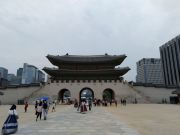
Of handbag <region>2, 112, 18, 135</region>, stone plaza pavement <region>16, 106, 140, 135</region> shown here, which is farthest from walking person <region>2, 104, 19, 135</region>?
stone plaza pavement <region>16, 106, 140, 135</region>

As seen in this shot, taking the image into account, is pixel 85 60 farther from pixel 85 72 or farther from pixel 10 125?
pixel 10 125

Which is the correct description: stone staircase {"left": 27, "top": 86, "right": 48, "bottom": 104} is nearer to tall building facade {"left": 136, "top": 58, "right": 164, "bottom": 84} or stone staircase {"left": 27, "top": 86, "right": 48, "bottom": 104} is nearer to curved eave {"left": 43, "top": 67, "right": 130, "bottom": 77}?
curved eave {"left": 43, "top": 67, "right": 130, "bottom": 77}

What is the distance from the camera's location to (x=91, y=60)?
54781mm

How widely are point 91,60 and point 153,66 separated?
311ft

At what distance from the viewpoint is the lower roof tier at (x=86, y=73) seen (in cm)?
5200

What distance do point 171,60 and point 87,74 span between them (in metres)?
56.9

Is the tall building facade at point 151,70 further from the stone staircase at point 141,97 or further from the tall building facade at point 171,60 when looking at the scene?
the stone staircase at point 141,97

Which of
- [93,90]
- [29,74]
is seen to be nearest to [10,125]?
[93,90]

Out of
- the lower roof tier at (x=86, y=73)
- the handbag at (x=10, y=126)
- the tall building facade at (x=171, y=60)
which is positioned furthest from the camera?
the tall building facade at (x=171, y=60)

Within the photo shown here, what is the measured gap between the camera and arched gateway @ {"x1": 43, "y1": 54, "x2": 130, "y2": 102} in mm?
51781

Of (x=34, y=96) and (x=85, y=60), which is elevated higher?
(x=85, y=60)

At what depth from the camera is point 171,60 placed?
309 feet

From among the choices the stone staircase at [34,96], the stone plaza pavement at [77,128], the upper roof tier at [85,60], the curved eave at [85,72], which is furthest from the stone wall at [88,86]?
the stone plaza pavement at [77,128]

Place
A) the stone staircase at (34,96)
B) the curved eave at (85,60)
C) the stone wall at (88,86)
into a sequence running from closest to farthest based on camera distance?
1. the stone staircase at (34,96)
2. the stone wall at (88,86)
3. the curved eave at (85,60)
